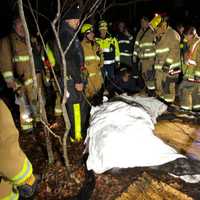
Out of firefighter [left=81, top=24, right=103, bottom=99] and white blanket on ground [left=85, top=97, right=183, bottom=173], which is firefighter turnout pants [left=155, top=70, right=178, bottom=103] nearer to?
firefighter [left=81, top=24, right=103, bottom=99]

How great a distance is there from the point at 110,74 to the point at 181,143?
11.9 feet

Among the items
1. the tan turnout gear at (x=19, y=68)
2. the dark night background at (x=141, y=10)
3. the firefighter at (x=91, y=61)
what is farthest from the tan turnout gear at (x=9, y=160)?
the dark night background at (x=141, y=10)

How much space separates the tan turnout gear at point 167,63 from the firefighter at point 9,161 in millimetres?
4478

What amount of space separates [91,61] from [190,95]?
2.01m

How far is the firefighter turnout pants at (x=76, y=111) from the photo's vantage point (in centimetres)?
448

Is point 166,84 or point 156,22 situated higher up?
point 156,22

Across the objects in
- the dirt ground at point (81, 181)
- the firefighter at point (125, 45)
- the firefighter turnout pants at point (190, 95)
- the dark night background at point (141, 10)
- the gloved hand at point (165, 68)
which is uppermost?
the dark night background at point (141, 10)

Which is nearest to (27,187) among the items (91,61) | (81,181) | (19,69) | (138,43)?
(81,181)

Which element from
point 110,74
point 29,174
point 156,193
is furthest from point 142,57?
point 29,174

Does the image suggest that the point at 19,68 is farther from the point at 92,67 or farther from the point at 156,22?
the point at 156,22

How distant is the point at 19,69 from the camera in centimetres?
512

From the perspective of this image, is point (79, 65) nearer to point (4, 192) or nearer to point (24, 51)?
point (24, 51)

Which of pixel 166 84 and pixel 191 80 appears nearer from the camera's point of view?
pixel 191 80

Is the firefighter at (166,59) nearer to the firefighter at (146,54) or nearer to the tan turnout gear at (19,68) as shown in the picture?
the firefighter at (146,54)
